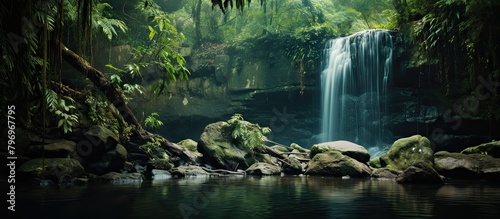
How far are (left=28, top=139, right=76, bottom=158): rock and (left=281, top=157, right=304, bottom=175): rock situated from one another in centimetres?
829

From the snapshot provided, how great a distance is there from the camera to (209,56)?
78.7 ft

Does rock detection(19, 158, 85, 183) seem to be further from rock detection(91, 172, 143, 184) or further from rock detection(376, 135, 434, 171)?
rock detection(376, 135, 434, 171)

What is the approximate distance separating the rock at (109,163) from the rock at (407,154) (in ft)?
30.8

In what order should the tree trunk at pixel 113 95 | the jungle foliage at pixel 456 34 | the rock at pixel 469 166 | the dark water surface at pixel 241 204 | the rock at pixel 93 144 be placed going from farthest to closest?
the jungle foliage at pixel 456 34 < the rock at pixel 469 166 < the tree trunk at pixel 113 95 < the rock at pixel 93 144 < the dark water surface at pixel 241 204

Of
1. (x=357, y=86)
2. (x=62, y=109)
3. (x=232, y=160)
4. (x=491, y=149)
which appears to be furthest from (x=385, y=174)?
(x=62, y=109)

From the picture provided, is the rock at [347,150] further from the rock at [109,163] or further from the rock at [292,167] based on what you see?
the rock at [109,163]

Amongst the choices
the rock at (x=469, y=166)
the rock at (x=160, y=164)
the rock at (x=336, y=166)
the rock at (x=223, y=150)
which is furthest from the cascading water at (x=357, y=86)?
the rock at (x=160, y=164)

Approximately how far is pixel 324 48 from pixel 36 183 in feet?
53.3

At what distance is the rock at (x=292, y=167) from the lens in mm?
16094

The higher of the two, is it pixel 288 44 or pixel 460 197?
pixel 288 44

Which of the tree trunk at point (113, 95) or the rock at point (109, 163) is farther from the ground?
the tree trunk at point (113, 95)

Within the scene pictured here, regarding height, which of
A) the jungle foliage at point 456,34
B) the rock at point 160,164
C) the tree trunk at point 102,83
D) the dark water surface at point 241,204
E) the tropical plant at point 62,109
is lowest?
the dark water surface at point 241,204

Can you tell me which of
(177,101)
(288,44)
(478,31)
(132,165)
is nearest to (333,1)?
(288,44)

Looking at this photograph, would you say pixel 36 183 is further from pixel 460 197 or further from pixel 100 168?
pixel 460 197
